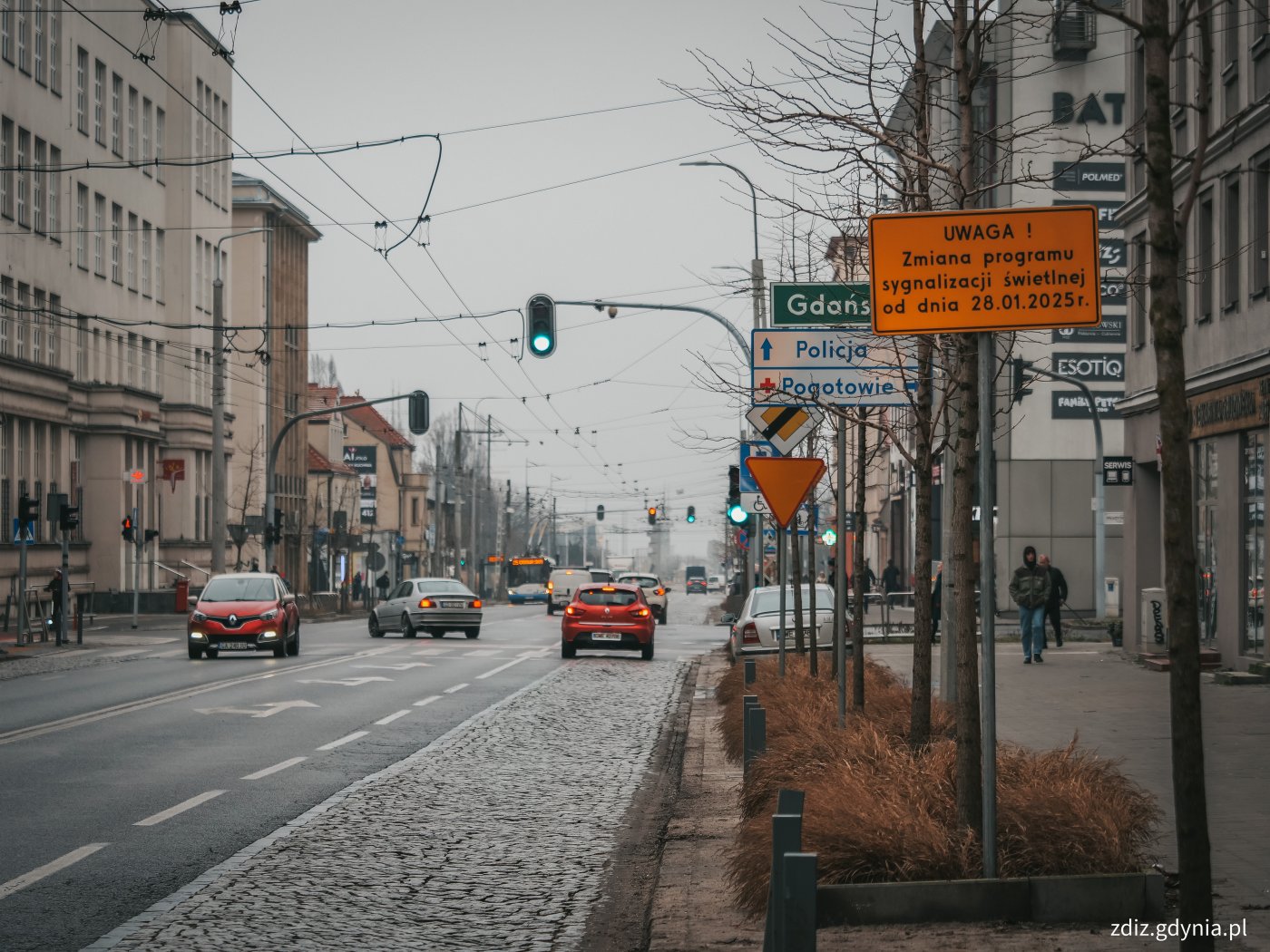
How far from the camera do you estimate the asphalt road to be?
30.0 ft

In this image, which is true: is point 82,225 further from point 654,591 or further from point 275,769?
point 275,769

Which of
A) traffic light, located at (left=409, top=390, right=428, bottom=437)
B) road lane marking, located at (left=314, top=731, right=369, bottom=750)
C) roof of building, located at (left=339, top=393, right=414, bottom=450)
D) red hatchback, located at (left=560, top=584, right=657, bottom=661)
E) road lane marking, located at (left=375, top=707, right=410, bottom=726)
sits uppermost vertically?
roof of building, located at (left=339, top=393, right=414, bottom=450)

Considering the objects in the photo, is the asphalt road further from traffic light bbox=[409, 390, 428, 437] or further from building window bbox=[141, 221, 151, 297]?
building window bbox=[141, 221, 151, 297]

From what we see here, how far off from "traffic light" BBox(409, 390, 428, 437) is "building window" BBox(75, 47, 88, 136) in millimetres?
19267

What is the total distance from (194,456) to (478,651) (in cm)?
3340

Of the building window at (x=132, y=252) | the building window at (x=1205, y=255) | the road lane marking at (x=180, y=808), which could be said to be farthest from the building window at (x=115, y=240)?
Result: the road lane marking at (x=180, y=808)

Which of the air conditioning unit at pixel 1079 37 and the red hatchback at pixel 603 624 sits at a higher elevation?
the air conditioning unit at pixel 1079 37

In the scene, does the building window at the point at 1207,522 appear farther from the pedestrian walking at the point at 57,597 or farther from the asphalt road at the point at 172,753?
the pedestrian walking at the point at 57,597

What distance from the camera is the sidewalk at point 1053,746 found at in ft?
23.7

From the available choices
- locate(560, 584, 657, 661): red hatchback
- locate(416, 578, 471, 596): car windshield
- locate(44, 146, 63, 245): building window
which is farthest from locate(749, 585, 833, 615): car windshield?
locate(44, 146, 63, 245): building window

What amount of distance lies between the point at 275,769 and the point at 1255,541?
15017 millimetres

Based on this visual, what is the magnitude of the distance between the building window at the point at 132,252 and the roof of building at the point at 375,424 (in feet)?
208

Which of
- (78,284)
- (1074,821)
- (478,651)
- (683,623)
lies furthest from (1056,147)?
(1074,821)

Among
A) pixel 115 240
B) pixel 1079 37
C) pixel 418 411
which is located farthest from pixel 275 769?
pixel 115 240
